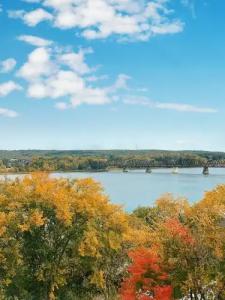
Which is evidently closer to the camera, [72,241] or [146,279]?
[146,279]

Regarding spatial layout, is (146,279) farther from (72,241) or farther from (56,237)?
(56,237)

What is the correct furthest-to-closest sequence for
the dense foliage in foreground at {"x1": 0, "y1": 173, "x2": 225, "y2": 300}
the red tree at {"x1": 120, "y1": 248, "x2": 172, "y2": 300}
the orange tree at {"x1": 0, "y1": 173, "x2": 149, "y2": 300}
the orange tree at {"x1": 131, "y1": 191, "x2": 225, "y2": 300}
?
Answer: the orange tree at {"x1": 0, "y1": 173, "x2": 149, "y2": 300} → the dense foliage in foreground at {"x1": 0, "y1": 173, "x2": 225, "y2": 300} → the red tree at {"x1": 120, "y1": 248, "x2": 172, "y2": 300} → the orange tree at {"x1": 131, "y1": 191, "x2": 225, "y2": 300}

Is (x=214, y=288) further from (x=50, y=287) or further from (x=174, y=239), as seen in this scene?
(x=50, y=287)

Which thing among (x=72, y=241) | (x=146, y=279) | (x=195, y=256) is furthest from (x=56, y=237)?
(x=195, y=256)

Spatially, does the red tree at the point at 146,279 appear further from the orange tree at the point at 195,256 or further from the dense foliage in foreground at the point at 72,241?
the orange tree at the point at 195,256

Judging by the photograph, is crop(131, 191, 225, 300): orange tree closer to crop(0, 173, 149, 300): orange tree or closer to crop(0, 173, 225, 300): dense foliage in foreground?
crop(0, 173, 225, 300): dense foliage in foreground

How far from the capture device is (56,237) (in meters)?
40.6

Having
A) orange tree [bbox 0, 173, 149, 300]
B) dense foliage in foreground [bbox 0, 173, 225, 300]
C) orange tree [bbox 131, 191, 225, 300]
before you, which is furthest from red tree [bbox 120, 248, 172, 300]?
Result: orange tree [bbox 0, 173, 149, 300]

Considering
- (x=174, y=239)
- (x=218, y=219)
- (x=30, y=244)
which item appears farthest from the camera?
(x=30, y=244)

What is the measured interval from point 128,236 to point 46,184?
24.8 ft

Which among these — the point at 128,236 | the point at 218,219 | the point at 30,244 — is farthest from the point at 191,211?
the point at 30,244

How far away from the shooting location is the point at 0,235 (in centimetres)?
3756

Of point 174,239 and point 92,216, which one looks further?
point 92,216

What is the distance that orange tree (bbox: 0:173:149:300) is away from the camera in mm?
38656
